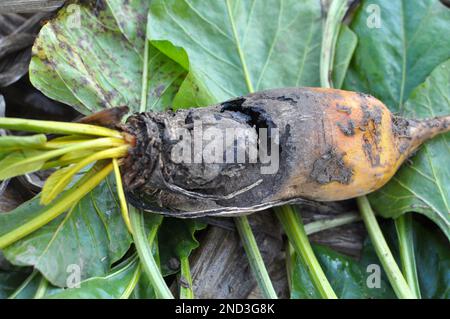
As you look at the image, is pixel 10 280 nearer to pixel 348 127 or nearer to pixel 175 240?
pixel 175 240

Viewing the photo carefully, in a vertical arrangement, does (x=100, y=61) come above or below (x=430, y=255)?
above

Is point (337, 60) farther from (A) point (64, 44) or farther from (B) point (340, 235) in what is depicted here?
(A) point (64, 44)

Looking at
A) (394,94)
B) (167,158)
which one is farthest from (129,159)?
(394,94)

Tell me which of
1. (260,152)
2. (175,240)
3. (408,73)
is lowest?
(175,240)

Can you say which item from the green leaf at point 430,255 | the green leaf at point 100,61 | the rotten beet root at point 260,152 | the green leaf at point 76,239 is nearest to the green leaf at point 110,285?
the green leaf at point 76,239

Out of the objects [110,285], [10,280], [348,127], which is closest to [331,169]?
[348,127]

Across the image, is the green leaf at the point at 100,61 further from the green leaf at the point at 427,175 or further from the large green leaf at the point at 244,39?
the green leaf at the point at 427,175
